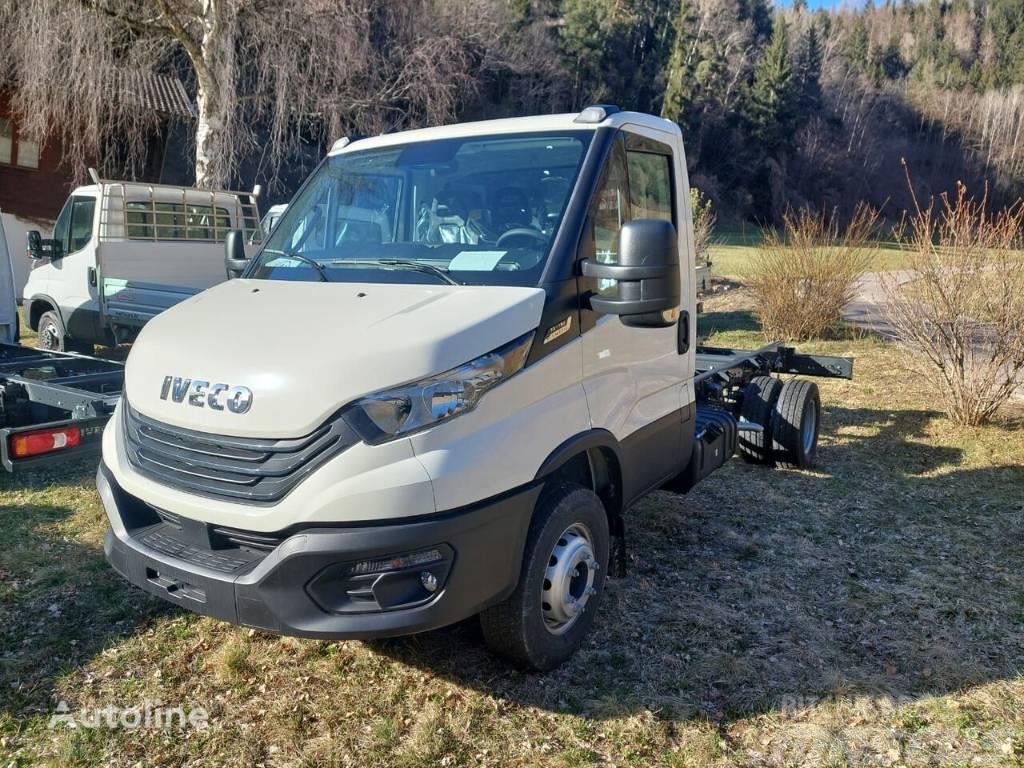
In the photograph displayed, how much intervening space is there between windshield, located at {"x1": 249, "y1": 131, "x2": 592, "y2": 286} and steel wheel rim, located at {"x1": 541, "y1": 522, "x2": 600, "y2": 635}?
1.14m

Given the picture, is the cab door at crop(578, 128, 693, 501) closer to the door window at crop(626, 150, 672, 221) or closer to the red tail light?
the door window at crop(626, 150, 672, 221)

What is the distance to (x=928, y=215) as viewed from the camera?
7922 mm

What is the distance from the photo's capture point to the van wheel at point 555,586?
3346 mm

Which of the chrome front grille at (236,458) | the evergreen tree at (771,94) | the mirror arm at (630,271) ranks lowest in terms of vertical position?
the chrome front grille at (236,458)

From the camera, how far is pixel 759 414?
6902 millimetres

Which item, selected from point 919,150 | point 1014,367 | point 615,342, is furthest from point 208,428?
point 919,150

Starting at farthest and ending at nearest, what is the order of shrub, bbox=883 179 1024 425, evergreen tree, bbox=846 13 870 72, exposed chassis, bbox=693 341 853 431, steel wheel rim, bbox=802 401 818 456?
1. evergreen tree, bbox=846 13 870 72
2. shrub, bbox=883 179 1024 425
3. steel wheel rim, bbox=802 401 818 456
4. exposed chassis, bbox=693 341 853 431

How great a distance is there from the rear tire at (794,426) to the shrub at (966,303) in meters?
2.14

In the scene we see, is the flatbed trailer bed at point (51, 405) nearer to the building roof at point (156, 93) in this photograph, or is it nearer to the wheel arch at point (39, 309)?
the wheel arch at point (39, 309)

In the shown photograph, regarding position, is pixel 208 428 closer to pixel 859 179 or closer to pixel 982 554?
pixel 982 554

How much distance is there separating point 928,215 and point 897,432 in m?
2.17

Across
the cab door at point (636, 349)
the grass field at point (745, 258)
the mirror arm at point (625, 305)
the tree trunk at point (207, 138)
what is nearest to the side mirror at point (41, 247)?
the tree trunk at point (207, 138)

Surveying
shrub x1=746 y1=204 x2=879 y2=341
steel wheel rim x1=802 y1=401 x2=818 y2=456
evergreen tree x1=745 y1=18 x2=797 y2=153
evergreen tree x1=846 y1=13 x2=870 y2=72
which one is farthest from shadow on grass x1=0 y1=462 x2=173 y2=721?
evergreen tree x1=846 y1=13 x2=870 y2=72

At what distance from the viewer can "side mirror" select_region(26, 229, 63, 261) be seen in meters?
9.95
